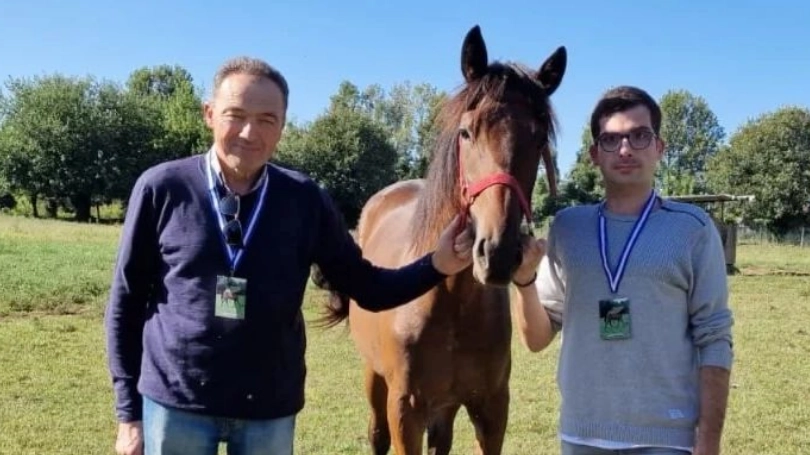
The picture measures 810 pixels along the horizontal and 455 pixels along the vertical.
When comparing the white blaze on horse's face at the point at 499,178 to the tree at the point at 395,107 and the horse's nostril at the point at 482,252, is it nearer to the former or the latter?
the horse's nostril at the point at 482,252

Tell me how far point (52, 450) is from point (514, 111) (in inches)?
157

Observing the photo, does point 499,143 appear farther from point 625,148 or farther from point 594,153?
point 625,148

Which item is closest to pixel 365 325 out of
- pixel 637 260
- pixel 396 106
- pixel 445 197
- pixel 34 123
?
pixel 445 197

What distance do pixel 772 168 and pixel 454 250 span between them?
4385 centimetres

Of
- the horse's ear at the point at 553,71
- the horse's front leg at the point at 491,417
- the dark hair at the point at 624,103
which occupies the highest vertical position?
the horse's ear at the point at 553,71

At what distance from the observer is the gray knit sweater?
2.02 meters

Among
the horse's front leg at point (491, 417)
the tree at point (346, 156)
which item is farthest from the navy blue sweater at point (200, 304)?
the tree at point (346, 156)

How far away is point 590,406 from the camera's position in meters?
2.12

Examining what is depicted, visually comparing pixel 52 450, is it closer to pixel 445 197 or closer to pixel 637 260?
pixel 445 197

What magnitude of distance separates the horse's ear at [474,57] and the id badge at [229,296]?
3.83ft

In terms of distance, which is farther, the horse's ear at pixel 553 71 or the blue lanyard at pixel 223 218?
the horse's ear at pixel 553 71

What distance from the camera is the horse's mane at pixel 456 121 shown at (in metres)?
2.48

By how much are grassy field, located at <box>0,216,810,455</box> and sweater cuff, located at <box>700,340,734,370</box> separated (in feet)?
10.4

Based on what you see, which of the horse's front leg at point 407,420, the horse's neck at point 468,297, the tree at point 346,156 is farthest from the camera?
the tree at point 346,156
